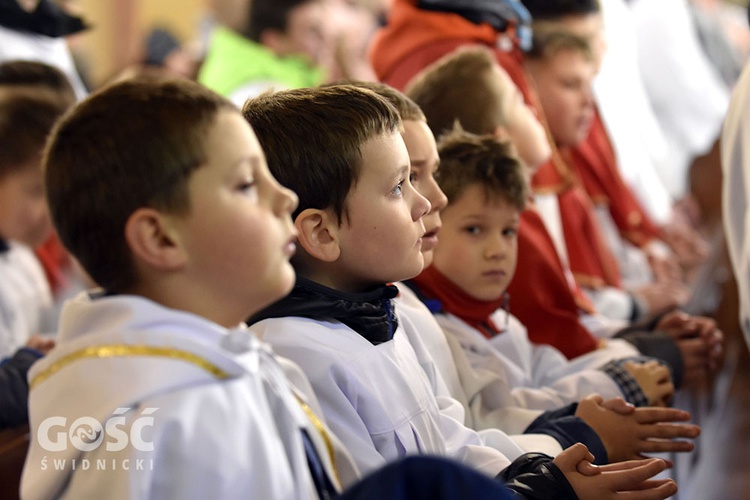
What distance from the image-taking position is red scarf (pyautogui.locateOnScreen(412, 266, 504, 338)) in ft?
7.84

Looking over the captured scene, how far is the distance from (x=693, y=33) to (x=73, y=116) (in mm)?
6085

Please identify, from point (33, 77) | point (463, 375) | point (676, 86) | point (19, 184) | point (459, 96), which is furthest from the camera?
point (676, 86)

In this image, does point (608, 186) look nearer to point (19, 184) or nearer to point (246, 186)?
point (19, 184)

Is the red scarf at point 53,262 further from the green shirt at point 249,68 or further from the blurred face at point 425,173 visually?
the blurred face at point 425,173

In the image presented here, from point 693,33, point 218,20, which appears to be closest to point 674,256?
point 693,33

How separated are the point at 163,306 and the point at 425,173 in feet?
2.75

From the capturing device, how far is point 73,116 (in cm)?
145

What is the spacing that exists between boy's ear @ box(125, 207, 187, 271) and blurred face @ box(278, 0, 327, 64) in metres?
4.47

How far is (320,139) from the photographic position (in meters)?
1.79

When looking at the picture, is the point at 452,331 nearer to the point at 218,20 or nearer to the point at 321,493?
the point at 321,493

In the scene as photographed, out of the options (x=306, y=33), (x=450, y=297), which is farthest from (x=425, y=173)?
(x=306, y=33)

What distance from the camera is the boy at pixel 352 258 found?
Answer: 176cm

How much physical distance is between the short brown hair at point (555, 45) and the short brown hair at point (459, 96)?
35.4 inches

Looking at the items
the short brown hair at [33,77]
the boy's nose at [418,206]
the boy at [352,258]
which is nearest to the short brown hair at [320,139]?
the boy at [352,258]
